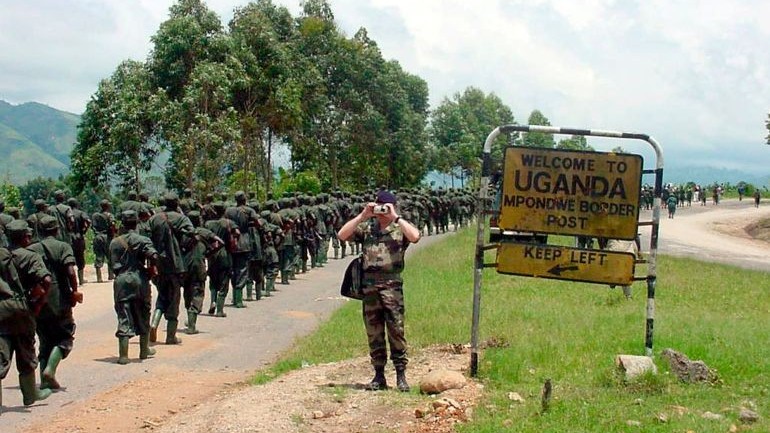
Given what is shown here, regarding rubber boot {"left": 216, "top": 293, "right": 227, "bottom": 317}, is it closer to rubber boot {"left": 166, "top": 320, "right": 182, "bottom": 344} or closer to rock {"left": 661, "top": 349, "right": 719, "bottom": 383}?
rubber boot {"left": 166, "top": 320, "right": 182, "bottom": 344}

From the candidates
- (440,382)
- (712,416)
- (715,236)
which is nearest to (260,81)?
(715,236)

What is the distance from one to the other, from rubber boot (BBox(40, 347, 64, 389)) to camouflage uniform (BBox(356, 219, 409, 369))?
10.3ft

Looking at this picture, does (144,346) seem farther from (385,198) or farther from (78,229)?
(78,229)

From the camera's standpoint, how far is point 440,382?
8258 millimetres

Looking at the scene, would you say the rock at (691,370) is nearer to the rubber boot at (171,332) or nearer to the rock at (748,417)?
the rock at (748,417)

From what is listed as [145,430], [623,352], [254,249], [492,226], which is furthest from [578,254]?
[254,249]

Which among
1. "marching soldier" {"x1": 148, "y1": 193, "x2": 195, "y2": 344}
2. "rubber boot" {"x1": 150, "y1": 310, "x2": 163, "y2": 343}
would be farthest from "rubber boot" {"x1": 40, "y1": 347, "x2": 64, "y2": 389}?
"rubber boot" {"x1": 150, "y1": 310, "x2": 163, "y2": 343}

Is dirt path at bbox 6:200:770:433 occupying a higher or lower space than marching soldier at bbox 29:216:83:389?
lower

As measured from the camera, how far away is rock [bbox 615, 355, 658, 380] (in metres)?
8.16

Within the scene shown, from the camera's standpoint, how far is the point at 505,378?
8.73 meters

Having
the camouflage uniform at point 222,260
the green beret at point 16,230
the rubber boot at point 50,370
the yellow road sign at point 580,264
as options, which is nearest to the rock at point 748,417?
the yellow road sign at point 580,264

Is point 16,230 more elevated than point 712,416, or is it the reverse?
point 16,230

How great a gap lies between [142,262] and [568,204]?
4848 millimetres

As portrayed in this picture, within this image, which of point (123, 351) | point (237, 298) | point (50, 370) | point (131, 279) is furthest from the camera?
point (237, 298)
